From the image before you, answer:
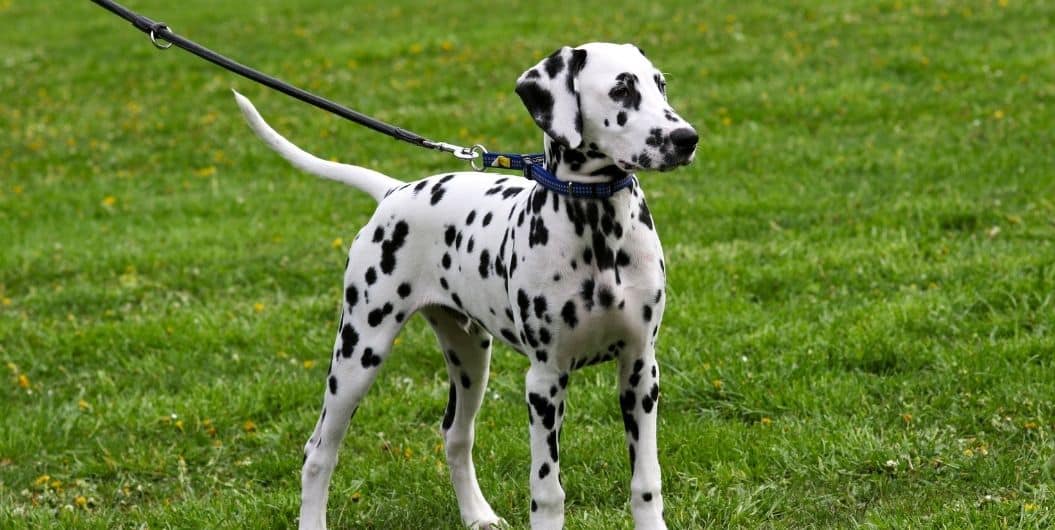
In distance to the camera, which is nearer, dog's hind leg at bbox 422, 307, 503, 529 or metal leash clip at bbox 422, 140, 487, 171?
metal leash clip at bbox 422, 140, 487, 171

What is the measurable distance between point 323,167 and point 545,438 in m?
1.67

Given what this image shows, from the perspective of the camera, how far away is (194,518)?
5.39 meters

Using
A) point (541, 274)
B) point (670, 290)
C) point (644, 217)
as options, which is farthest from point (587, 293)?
point (670, 290)

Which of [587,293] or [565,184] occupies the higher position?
[565,184]

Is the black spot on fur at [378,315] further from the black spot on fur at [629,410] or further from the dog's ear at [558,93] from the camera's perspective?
the dog's ear at [558,93]

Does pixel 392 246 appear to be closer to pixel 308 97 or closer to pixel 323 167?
pixel 323 167

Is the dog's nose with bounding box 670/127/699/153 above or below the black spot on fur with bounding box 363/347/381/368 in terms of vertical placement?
above

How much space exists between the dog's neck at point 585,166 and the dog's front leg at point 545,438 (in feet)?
2.12

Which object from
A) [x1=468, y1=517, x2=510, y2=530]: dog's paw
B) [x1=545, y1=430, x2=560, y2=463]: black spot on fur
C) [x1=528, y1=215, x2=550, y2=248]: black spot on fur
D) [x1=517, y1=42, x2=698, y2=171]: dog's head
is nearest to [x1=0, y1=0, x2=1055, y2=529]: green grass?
[x1=468, y1=517, x2=510, y2=530]: dog's paw

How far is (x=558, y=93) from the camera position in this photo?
3.87 m

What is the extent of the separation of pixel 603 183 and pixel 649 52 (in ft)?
37.7

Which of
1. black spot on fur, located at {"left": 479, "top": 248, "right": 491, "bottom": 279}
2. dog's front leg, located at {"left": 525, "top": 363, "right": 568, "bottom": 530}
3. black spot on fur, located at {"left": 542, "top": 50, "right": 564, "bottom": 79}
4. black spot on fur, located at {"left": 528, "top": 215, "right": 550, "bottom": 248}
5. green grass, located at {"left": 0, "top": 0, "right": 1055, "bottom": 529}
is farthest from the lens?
green grass, located at {"left": 0, "top": 0, "right": 1055, "bottom": 529}

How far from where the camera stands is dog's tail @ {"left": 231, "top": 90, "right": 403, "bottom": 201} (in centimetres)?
511

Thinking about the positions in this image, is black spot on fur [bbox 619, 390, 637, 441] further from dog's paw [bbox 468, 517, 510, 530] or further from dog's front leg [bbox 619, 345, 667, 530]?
dog's paw [bbox 468, 517, 510, 530]
